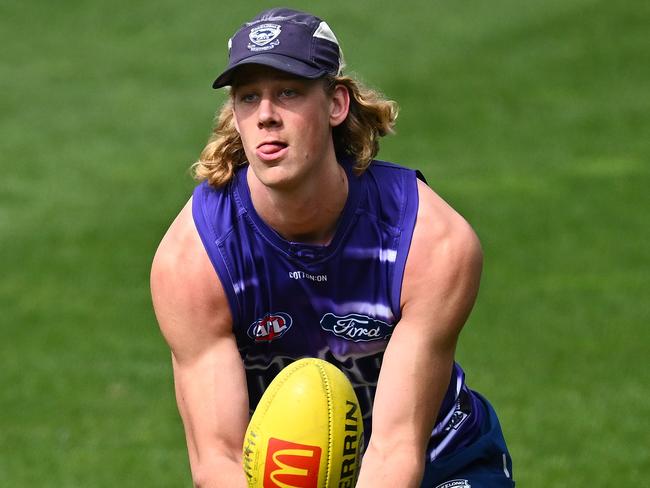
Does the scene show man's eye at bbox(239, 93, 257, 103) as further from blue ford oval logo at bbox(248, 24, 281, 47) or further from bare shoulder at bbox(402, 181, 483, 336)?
bare shoulder at bbox(402, 181, 483, 336)

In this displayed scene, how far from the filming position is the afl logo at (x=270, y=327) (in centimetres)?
617

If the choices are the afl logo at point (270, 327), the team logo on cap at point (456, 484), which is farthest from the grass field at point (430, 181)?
the afl logo at point (270, 327)

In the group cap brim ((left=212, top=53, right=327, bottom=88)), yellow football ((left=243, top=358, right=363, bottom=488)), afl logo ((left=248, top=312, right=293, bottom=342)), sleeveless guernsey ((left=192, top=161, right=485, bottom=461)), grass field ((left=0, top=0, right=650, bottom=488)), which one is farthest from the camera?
grass field ((left=0, top=0, right=650, bottom=488))

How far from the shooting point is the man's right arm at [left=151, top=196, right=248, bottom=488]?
233 inches

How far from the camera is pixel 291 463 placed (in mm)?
5461

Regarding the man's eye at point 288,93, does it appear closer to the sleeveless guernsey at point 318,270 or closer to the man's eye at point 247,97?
the man's eye at point 247,97

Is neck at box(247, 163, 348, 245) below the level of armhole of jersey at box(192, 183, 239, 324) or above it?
above

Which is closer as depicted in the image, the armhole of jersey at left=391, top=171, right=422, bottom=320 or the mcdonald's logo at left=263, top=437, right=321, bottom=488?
the mcdonald's logo at left=263, top=437, right=321, bottom=488

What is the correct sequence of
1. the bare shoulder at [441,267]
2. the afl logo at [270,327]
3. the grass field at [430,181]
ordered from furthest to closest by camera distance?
the grass field at [430,181], the afl logo at [270,327], the bare shoulder at [441,267]

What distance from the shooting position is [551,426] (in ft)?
34.8

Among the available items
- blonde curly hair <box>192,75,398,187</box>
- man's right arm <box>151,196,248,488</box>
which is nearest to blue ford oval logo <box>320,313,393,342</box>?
man's right arm <box>151,196,248,488</box>

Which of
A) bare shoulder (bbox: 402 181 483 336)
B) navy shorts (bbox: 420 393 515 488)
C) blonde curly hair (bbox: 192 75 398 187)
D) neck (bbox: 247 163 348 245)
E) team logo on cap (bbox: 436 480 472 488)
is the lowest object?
team logo on cap (bbox: 436 480 472 488)

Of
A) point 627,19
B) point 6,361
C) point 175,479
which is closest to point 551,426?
point 175,479

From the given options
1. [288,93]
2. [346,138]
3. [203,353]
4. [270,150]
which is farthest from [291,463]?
[346,138]
